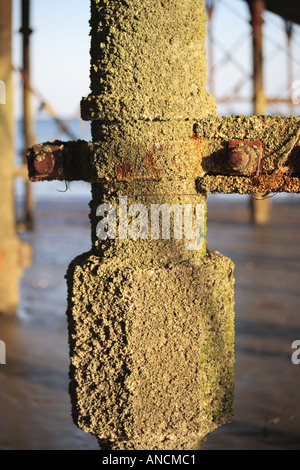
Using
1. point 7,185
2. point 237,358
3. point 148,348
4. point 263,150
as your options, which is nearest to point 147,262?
point 148,348

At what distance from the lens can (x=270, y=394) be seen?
3.73 m

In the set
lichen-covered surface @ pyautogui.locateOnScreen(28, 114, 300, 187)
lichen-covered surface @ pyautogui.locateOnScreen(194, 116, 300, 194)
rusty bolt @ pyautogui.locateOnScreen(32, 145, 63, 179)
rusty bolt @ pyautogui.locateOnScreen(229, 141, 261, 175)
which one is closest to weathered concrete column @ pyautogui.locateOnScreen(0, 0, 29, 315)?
rusty bolt @ pyautogui.locateOnScreen(32, 145, 63, 179)

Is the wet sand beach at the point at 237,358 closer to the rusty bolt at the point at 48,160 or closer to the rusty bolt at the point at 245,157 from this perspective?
the rusty bolt at the point at 48,160

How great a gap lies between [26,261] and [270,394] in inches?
93.4

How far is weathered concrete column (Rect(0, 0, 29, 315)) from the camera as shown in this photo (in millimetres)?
4965

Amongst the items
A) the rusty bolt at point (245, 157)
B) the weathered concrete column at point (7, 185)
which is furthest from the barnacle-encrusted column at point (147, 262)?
the weathered concrete column at point (7, 185)

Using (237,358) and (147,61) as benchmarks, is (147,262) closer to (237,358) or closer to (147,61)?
(147,61)

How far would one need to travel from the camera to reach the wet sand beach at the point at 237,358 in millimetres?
3184

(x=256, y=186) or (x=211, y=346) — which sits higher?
(x=256, y=186)

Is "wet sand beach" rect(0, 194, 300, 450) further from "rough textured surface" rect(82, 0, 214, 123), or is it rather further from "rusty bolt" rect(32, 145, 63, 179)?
"rough textured surface" rect(82, 0, 214, 123)

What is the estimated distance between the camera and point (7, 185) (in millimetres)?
5098

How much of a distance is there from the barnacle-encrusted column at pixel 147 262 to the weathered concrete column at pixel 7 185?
3328 mm
